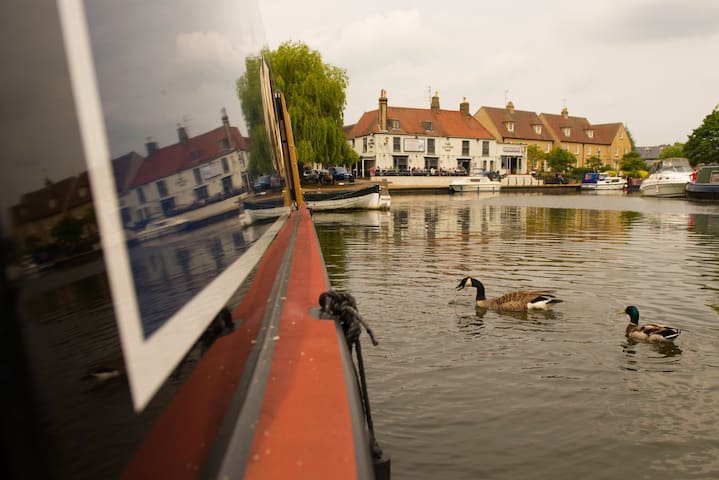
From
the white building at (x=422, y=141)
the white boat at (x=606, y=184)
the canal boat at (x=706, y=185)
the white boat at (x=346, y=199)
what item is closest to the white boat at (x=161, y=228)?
the white boat at (x=346, y=199)

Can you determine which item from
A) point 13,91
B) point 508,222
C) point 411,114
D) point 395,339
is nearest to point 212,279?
point 13,91

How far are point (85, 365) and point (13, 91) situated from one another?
26 centimetres

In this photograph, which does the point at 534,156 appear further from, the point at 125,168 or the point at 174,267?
the point at 125,168

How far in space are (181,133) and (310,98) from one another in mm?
34610

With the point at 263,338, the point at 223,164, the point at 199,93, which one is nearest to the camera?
the point at 199,93

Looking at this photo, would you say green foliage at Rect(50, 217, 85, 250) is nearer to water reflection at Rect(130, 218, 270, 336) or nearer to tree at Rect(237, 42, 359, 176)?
water reflection at Rect(130, 218, 270, 336)

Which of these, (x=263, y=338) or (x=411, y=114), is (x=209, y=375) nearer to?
(x=263, y=338)

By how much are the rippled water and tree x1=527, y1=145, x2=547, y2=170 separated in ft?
196

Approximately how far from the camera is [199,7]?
1.19 metres

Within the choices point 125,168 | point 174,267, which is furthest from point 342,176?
point 125,168

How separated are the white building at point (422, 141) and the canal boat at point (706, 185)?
25.0 metres

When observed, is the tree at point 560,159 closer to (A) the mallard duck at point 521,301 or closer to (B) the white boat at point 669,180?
(B) the white boat at point 669,180

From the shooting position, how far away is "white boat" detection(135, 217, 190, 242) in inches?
25.7

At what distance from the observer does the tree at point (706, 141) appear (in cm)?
5864
